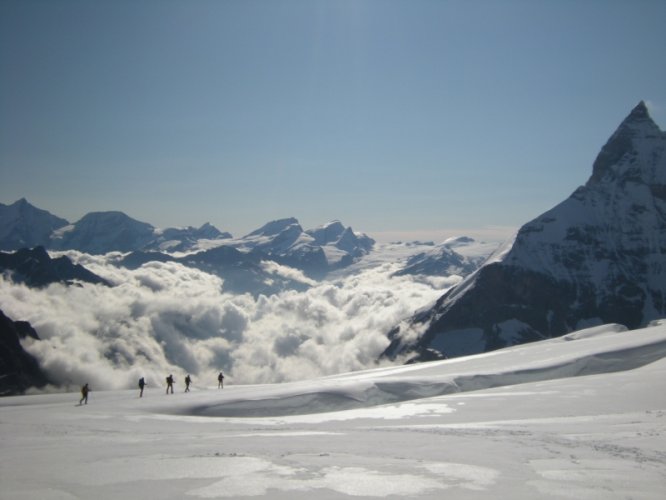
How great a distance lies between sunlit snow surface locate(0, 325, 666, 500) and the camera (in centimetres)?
1377

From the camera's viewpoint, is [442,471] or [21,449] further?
[21,449]

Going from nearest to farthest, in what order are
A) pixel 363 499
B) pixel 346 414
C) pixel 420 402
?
1. pixel 363 499
2. pixel 346 414
3. pixel 420 402

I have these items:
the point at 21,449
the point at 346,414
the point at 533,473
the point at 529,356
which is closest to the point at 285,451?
the point at 533,473

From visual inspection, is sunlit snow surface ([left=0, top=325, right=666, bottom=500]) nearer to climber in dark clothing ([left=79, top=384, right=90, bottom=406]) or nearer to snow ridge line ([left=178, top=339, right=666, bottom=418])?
snow ridge line ([left=178, top=339, right=666, bottom=418])

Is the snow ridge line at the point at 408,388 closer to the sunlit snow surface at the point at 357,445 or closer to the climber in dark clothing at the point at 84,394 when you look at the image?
the sunlit snow surface at the point at 357,445

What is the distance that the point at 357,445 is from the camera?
20047 millimetres

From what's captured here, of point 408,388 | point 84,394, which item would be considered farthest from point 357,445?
point 84,394

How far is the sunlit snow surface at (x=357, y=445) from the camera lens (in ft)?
45.2

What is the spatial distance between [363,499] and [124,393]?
4427cm

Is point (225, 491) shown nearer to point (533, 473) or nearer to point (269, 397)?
point (533, 473)

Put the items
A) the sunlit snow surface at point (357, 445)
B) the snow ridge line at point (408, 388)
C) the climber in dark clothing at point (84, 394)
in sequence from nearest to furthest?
the sunlit snow surface at point (357, 445)
the snow ridge line at point (408, 388)
the climber in dark clothing at point (84, 394)

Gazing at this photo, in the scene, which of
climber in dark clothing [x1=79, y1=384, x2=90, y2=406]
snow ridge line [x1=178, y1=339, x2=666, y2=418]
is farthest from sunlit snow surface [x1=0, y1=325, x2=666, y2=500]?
climber in dark clothing [x1=79, y1=384, x2=90, y2=406]

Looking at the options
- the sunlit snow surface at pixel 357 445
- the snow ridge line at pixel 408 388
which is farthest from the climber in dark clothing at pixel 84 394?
the snow ridge line at pixel 408 388

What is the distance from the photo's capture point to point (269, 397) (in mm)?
38531
